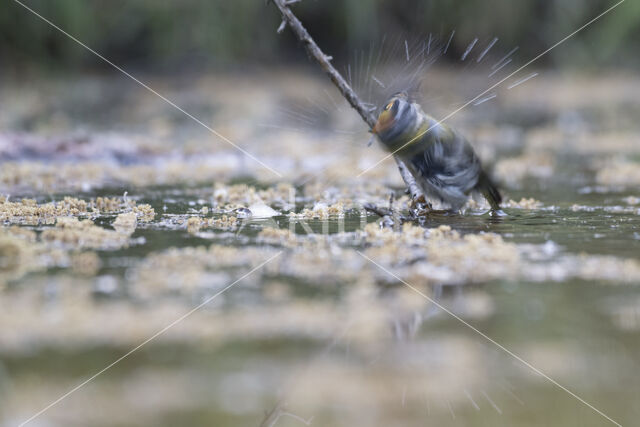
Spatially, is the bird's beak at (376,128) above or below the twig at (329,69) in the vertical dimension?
below

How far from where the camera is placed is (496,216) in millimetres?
2795

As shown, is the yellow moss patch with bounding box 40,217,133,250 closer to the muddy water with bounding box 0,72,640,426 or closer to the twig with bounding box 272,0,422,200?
the muddy water with bounding box 0,72,640,426

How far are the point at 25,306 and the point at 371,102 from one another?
4.37 ft

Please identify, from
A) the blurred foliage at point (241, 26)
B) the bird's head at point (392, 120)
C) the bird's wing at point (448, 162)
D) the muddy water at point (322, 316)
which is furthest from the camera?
the blurred foliage at point (241, 26)

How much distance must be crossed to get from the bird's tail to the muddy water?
0.07 metres

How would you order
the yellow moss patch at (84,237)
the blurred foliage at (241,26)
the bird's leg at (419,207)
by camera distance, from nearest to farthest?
the yellow moss patch at (84,237) → the bird's leg at (419,207) → the blurred foliage at (241,26)

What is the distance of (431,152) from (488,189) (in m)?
0.28

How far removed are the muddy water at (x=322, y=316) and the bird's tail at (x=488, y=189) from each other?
72 millimetres

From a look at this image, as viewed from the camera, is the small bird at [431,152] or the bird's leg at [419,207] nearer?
the small bird at [431,152]

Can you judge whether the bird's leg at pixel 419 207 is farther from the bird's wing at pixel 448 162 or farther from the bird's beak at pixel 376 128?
the bird's beak at pixel 376 128

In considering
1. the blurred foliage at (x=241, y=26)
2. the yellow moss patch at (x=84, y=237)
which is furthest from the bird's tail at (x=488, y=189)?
the blurred foliage at (x=241, y=26)

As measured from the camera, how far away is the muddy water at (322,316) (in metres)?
1.31

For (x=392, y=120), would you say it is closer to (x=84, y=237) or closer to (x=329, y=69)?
(x=329, y=69)

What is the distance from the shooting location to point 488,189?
2785 millimetres
